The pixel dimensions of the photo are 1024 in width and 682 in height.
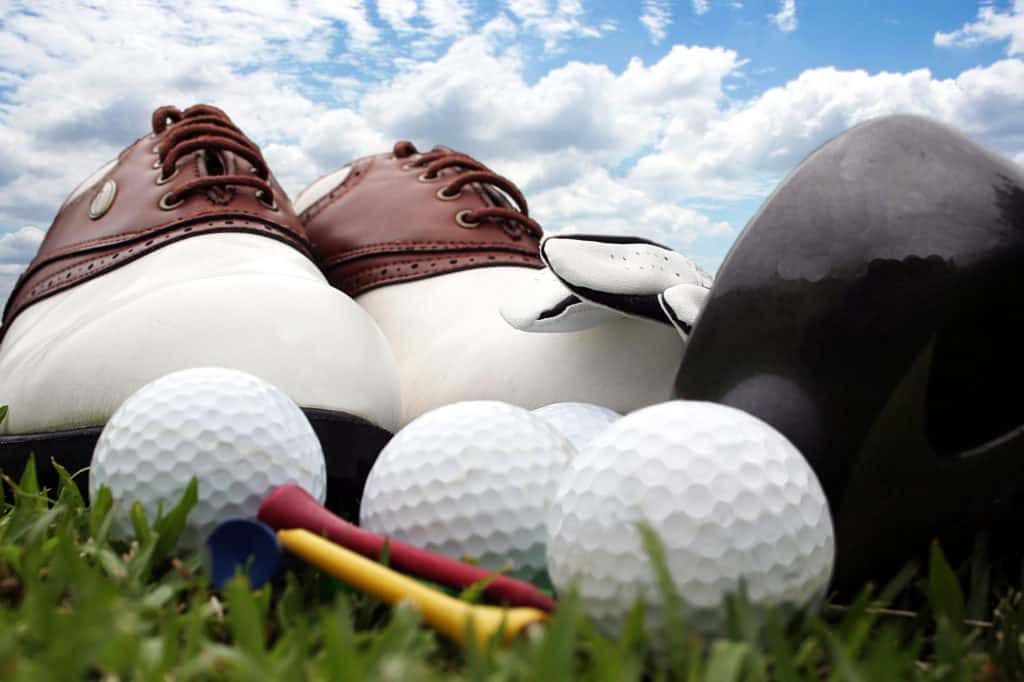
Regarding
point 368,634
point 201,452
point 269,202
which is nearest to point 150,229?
point 269,202

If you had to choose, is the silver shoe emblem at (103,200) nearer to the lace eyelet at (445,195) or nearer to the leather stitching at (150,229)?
the leather stitching at (150,229)

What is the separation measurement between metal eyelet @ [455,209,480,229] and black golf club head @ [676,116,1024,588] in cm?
141

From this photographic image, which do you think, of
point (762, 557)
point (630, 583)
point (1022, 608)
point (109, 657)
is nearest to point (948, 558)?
point (1022, 608)

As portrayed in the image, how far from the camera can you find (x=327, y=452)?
1728 mm

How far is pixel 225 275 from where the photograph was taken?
2.10 metres

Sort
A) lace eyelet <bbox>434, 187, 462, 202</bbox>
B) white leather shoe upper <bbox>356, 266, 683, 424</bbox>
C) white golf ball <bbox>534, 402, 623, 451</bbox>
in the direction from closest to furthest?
1. white golf ball <bbox>534, 402, 623, 451</bbox>
2. white leather shoe upper <bbox>356, 266, 683, 424</bbox>
3. lace eyelet <bbox>434, 187, 462, 202</bbox>

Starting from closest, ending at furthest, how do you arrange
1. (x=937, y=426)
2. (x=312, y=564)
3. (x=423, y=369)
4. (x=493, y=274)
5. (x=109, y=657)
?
(x=109, y=657)
(x=312, y=564)
(x=937, y=426)
(x=423, y=369)
(x=493, y=274)

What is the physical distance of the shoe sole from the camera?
5.70 ft

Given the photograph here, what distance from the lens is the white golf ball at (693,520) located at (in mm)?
922

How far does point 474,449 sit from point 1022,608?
2.25 feet

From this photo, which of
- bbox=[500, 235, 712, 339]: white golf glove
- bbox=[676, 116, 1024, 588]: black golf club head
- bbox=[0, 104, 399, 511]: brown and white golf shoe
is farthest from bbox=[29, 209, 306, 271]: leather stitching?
bbox=[676, 116, 1024, 588]: black golf club head

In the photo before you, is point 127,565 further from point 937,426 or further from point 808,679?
point 937,426

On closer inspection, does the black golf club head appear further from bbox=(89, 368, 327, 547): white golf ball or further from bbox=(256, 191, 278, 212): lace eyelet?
bbox=(256, 191, 278, 212): lace eyelet

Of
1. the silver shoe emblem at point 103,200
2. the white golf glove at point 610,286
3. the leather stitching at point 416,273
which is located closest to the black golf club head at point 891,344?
the white golf glove at point 610,286
